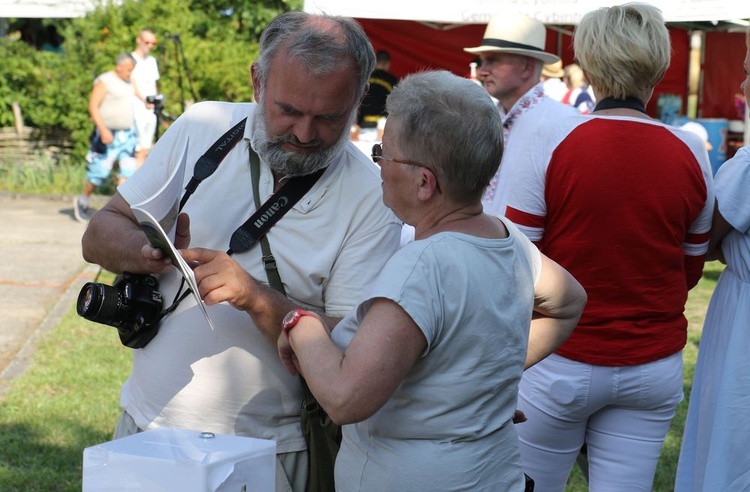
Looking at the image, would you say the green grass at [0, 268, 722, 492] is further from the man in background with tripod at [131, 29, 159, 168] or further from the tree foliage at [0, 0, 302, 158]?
the tree foliage at [0, 0, 302, 158]

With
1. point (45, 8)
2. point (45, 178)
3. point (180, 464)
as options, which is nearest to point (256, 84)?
point (180, 464)

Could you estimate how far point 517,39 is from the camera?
5.27 meters

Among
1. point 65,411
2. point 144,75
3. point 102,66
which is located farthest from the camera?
point 102,66

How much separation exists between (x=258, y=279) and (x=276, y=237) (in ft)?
0.39

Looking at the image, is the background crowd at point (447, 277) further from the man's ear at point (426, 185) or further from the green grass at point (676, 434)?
the green grass at point (676, 434)

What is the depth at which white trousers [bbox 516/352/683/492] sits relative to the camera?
11.2ft

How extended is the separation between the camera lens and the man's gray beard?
53 cm

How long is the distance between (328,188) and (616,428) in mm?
1465

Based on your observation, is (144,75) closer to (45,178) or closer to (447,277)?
(45,178)

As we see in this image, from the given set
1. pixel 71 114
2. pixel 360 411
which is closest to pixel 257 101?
pixel 360 411

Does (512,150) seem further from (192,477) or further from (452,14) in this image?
(452,14)

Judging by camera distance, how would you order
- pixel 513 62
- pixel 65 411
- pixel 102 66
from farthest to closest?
A: pixel 102 66 → pixel 65 411 → pixel 513 62

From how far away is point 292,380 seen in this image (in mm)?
2713

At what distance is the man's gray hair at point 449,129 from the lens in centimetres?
218
